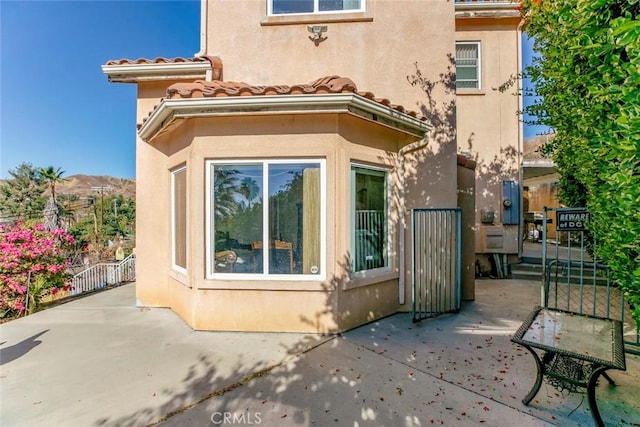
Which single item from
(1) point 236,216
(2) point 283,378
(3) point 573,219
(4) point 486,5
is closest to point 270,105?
(1) point 236,216

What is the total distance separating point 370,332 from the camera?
6301 millimetres

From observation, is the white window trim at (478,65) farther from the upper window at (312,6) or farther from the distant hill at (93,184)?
the distant hill at (93,184)

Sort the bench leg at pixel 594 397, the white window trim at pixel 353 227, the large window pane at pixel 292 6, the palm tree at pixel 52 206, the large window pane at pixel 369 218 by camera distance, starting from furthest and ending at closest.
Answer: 1. the palm tree at pixel 52 206
2. the large window pane at pixel 292 6
3. the large window pane at pixel 369 218
4. the white window trim at pixel 353 227
5. the bench leg at pixel 594 397

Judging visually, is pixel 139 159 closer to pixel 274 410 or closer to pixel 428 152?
pixel 274 410

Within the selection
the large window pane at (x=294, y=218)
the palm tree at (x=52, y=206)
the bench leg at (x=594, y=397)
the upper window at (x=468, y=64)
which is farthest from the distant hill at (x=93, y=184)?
→ the bench leg at (x=594, y=397)

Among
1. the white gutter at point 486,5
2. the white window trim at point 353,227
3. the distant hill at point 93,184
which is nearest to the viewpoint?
the white window trim at point 353,227

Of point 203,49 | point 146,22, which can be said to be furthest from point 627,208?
point 146,22

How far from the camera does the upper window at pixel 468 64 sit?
40.7 ft

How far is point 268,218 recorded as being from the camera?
6.38 metres

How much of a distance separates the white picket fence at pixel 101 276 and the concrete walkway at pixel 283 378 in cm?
676

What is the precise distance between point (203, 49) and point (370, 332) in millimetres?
8516

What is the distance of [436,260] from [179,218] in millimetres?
6674

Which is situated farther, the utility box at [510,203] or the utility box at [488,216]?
the utility box at [488,216]

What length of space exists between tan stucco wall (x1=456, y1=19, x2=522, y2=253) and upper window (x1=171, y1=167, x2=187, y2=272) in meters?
10.7
